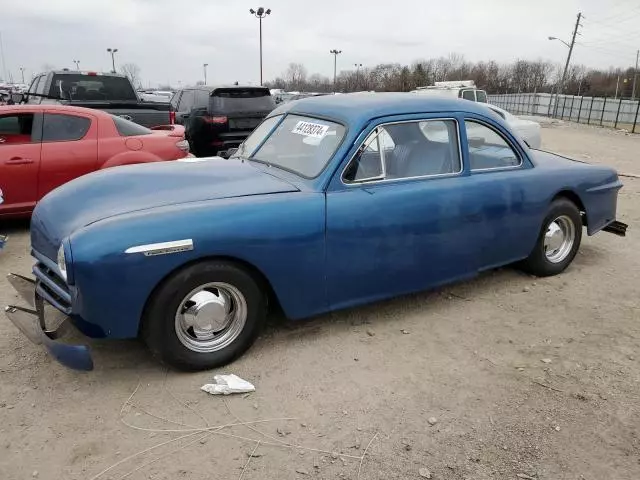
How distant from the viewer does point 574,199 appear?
198 inches

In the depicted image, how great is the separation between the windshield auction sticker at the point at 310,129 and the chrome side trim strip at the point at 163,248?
141 cm

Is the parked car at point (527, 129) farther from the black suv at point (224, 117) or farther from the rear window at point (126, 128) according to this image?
the rear window at point (126, 128)

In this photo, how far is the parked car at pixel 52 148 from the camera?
576 cm

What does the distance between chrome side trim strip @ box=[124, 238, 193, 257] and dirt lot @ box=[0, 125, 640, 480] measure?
84cm

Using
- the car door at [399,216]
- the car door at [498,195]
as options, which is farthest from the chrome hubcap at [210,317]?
the car door at [498,195]

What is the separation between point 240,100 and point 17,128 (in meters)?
4.78

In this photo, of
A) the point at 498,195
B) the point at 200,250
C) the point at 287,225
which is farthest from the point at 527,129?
the point at 200,250

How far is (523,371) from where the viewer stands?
3412mm

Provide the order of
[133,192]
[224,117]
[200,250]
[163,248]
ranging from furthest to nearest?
[224,117] → [133,192] → [200,250] → [163,248]

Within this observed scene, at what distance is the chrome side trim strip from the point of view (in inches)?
113

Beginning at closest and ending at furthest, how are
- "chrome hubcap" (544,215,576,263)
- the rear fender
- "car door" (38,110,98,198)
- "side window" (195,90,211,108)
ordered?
"chrome hubcap" (544,215,576,263)
"car door" (38,110,98,198)
the rear fender
"side window" (195,90,211,108)

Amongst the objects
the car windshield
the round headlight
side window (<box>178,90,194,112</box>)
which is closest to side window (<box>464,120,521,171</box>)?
the car windshield

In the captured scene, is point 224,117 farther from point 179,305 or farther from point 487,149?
point 179,305

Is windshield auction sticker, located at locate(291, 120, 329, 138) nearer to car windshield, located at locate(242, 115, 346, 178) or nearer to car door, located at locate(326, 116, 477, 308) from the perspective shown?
car windshield, located at locate(242, 115, 346, 178)
